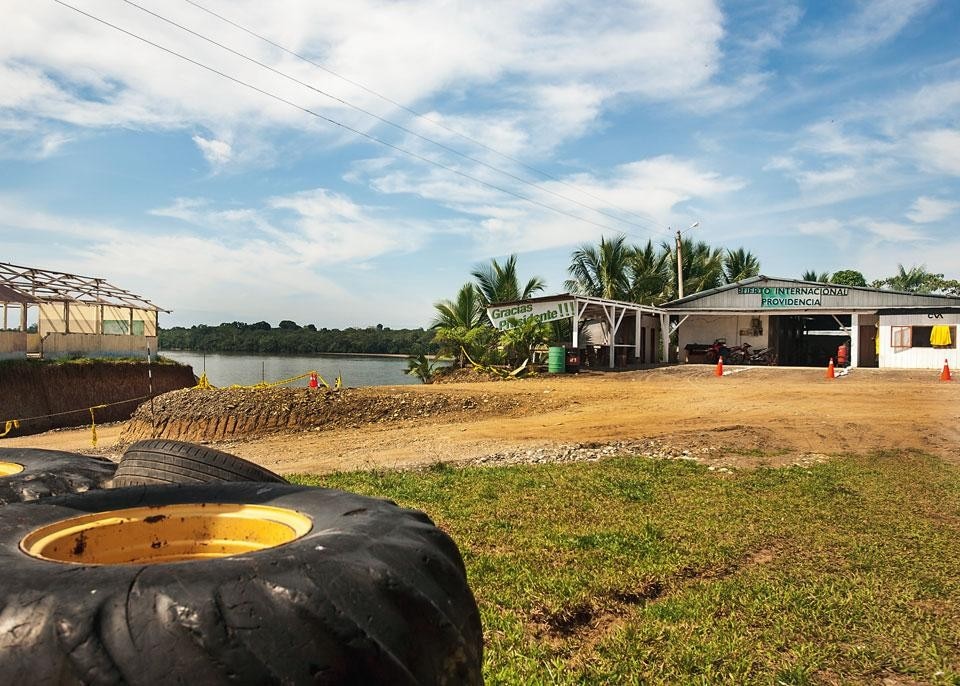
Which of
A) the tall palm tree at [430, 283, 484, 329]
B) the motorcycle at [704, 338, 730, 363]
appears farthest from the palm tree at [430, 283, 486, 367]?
the motorcycle at [704, 338, 730, 363]

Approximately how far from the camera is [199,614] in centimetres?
166

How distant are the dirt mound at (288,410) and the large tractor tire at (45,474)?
1283 cm

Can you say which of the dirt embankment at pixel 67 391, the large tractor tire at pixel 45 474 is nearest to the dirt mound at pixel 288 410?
the dirt embankment at pixel 67 391

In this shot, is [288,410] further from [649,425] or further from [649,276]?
[649,276]

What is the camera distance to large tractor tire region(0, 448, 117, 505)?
3312 mm

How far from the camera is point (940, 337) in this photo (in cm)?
2631

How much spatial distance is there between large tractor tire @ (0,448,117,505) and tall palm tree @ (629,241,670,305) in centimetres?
4023

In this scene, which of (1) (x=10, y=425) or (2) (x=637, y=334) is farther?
(2) (x=637, y=334)

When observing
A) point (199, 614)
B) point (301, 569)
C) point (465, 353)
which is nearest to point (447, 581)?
point (301, 569)

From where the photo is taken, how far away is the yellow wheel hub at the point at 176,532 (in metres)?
2.34

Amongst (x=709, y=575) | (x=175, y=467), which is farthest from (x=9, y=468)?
(x=709, y=575)

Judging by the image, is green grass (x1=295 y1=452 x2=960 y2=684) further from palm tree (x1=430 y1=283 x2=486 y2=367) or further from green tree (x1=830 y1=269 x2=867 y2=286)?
green tree (x1=830 y1=269 x2=867 y2=286)

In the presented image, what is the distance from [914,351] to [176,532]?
99.5 feet

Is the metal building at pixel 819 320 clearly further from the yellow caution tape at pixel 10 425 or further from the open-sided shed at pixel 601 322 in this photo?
the yellow caution tape at pixel 10 425
